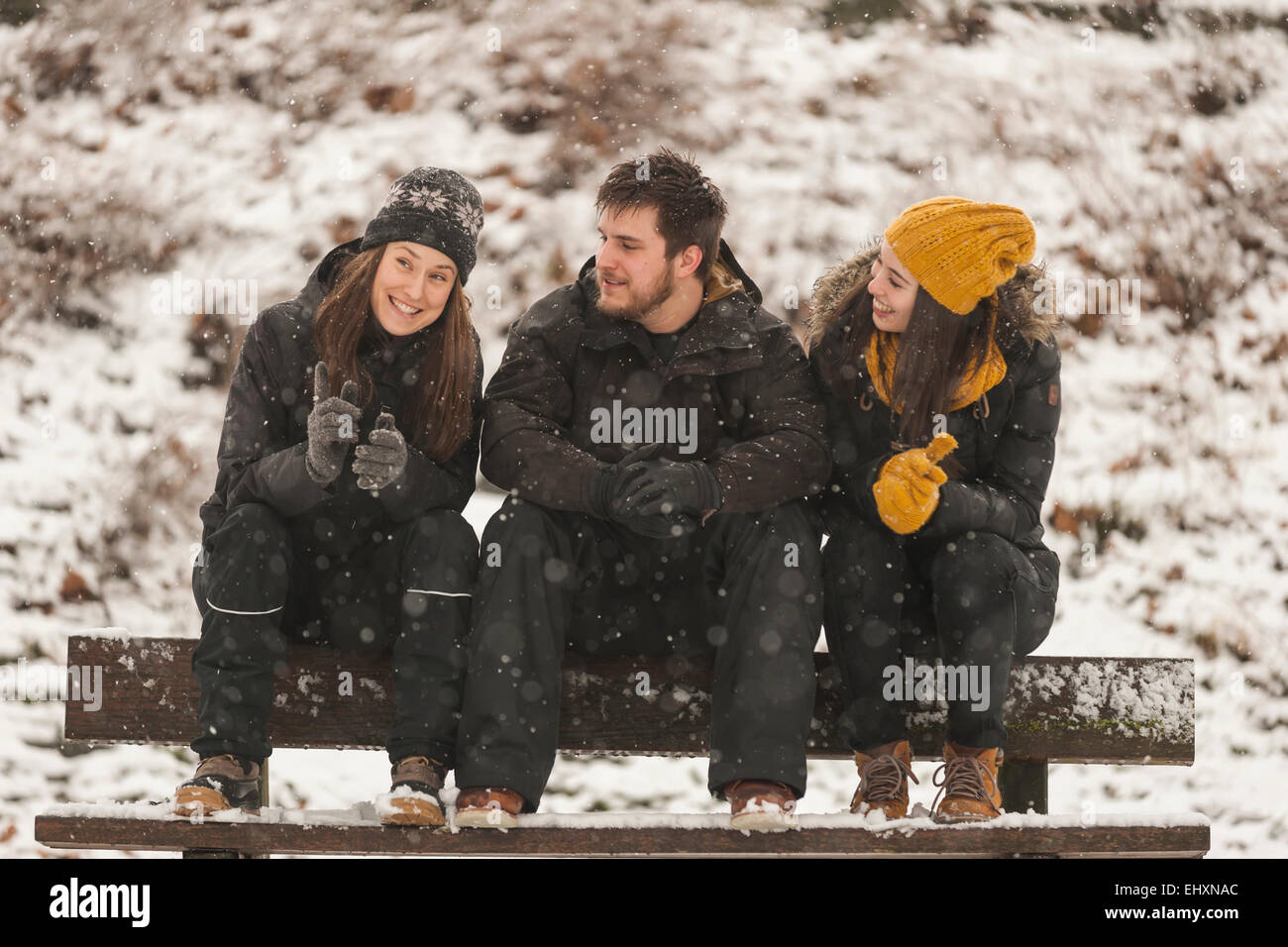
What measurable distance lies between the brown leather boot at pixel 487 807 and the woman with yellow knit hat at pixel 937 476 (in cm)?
70

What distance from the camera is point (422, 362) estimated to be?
281 centimetres

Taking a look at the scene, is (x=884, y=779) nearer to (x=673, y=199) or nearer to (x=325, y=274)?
(x=673, y=199)

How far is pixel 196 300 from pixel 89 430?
0.79 meters

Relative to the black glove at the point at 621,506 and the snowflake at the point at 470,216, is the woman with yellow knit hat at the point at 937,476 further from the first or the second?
the snowflake at the point at 470,216

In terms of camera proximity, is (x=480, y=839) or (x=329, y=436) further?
(x=329, y=436)

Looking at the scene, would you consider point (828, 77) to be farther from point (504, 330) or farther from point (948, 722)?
point (948, 722)

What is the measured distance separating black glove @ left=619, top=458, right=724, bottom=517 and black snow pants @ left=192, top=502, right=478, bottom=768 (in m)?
0.36

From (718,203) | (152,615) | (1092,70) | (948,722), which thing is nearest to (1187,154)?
(1092,70)

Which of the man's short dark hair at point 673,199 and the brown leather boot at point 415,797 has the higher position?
the man's short dark hair at point 673,199

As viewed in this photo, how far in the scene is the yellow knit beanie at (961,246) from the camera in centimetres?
283

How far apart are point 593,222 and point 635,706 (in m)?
3.52

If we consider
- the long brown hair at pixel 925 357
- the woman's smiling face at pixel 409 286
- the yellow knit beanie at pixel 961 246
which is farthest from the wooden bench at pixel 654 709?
the yellow knit beanie at pixel 961 246

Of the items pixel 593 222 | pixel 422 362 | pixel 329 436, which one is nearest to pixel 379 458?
pixel 329 436
